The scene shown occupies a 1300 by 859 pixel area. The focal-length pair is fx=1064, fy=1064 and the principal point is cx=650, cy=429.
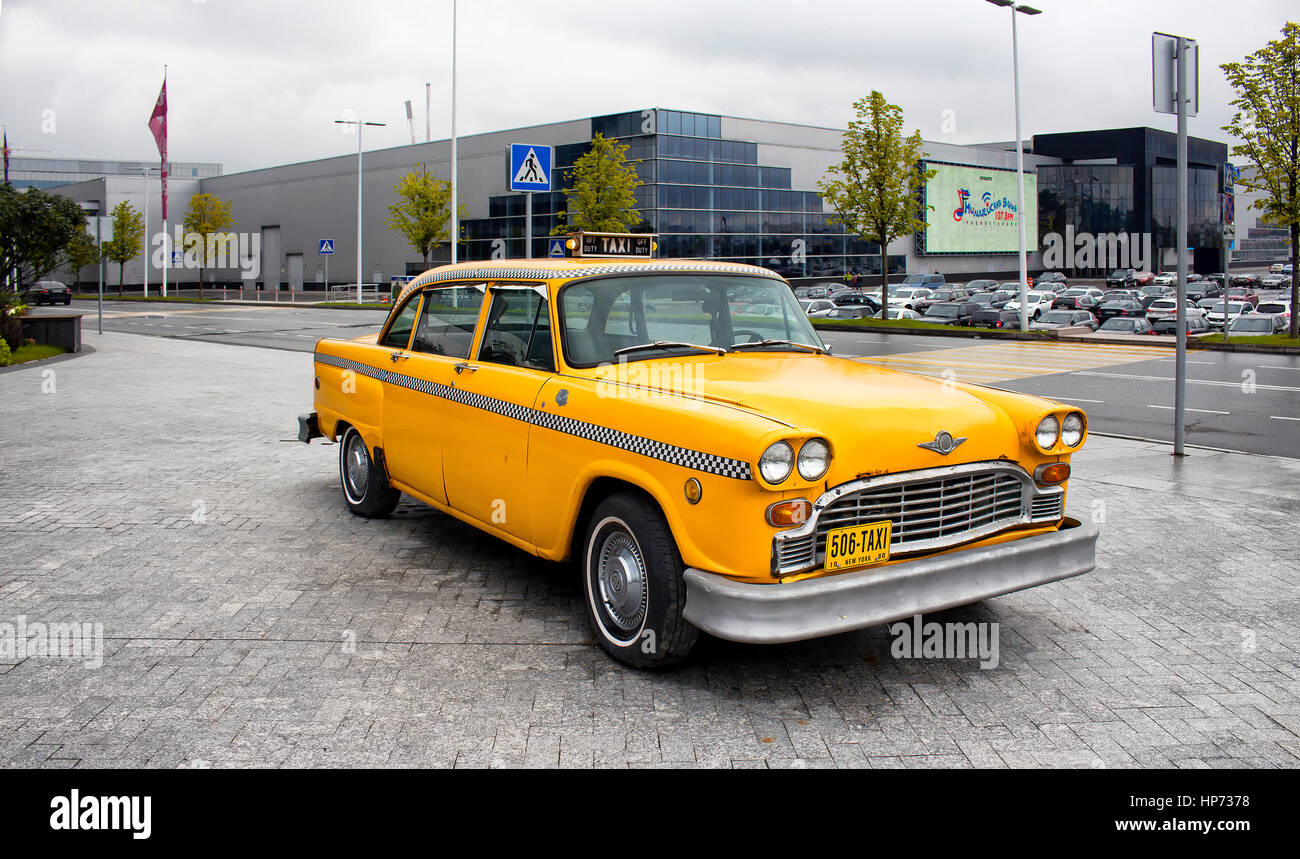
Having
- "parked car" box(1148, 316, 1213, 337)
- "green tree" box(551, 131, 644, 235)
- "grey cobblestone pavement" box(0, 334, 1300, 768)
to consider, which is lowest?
"grey cobblestone pavement" box(0, 334, 1300, 768)

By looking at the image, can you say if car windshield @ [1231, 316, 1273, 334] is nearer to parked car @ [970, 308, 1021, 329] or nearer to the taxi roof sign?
parked car @ [970, 308, 1021, 329]

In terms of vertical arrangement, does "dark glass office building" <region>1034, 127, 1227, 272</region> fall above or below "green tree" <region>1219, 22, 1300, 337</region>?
above

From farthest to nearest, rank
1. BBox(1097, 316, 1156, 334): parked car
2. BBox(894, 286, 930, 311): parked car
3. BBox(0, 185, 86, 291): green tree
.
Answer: BBox(894, 286, 930, 311): parked car, BBox(1097, 316, 1156, 334): parked car, BBox(0, 185, 86, 291): green tree

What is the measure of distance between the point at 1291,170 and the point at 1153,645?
2485 cm

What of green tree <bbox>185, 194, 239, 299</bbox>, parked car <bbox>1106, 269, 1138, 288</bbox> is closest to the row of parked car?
parked car <bbox>1106, 269, 1138, 288</bbox>

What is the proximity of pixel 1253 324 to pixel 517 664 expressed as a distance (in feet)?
106

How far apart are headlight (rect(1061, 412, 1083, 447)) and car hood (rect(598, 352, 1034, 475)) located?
15cm

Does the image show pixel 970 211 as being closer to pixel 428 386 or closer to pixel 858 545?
pixel 428 386

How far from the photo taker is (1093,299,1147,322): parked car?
135 feet

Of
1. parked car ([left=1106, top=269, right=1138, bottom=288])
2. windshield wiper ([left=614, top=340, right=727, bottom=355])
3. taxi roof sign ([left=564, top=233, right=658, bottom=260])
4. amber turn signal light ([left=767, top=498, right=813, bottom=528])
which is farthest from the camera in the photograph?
parked car ([left=1106, top=269, right=1138, bottom=288])

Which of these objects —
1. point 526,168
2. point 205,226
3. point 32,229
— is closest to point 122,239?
point 205,226

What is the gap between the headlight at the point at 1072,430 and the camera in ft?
16.2

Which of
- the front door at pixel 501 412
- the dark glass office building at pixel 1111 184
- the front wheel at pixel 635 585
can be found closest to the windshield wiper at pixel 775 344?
the front door at pixel 501 412
